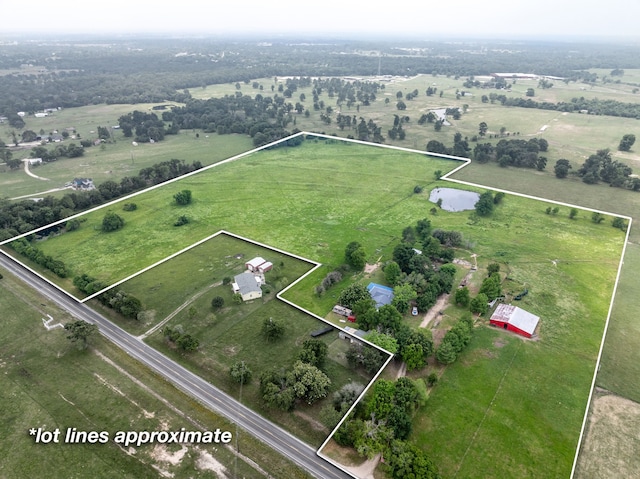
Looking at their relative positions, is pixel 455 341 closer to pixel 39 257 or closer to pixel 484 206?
pixel 484 206

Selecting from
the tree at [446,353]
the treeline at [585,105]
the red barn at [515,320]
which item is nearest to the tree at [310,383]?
the tree at [446,353]

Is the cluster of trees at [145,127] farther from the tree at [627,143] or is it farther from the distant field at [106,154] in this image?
the tree at [627,143]

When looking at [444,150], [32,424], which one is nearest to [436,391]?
[32,424]

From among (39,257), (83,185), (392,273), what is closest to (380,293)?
(392,273)

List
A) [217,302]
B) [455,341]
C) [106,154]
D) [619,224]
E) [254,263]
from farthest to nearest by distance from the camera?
[106,154]
[619,224]
[254,263]
[217,302]
[455,341]

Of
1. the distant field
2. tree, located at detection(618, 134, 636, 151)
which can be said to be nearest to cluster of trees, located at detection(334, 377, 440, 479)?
the distant field
